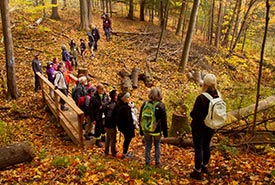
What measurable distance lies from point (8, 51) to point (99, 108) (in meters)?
6.00

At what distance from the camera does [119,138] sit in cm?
827

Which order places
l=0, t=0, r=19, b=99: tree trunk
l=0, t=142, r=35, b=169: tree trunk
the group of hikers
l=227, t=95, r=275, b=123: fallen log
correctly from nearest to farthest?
the group of hikers, l=0, t=142, r=35, b=169: tree trunk, l=227, t=95, r=275, b=123: fallen log, l=0, t=0, r=19, b=99: tree trunk

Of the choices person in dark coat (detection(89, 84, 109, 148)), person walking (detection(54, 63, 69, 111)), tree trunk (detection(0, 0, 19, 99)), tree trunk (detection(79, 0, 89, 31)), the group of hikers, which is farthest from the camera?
tree trunk (detection(79, 0, 89, 31))

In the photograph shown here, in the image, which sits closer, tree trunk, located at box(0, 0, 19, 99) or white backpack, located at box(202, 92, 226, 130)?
white backpack, located at box(202, 92, 226, 130)

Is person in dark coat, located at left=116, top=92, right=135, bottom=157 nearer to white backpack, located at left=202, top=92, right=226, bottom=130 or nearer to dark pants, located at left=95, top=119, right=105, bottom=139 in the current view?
dark pants, located at left=95, top=119, right=105, bottom=139

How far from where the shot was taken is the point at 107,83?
13.8 metres

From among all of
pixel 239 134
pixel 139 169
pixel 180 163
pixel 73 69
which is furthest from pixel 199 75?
pixel 139 169

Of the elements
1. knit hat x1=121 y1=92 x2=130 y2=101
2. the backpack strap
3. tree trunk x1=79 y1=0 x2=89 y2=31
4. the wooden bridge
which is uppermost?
tree trunk x1=79 y1=0 x2=89 y2=31

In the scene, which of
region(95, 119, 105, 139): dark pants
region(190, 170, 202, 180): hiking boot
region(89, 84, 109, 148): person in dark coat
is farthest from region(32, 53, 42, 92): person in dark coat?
region(190, 170, 202, 180): hiking boot

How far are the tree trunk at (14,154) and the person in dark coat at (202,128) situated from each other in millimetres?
3782

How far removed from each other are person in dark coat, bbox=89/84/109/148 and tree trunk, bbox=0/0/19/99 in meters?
5.31

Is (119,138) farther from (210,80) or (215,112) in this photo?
(210,80)

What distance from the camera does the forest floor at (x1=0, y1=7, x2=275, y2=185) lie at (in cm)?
530

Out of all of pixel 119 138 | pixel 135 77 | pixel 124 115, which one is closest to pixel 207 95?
pixel 124 115
